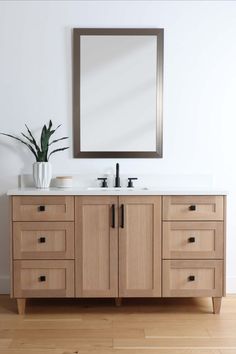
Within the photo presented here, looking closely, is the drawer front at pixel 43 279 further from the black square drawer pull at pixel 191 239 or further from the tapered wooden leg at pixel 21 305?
the black square drawer pull at pixel 191 239

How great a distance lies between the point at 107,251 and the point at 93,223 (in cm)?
18

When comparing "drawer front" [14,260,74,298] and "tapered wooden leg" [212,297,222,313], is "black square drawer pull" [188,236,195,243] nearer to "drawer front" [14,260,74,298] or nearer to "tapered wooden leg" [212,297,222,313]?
"tapered wooden leg" [212,297,222,313]

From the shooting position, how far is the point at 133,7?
123 inches

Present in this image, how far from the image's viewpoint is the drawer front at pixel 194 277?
8.93 ft

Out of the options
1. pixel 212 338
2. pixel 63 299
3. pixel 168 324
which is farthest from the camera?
pixel 63 299

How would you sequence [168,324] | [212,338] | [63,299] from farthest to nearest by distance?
[63,299]
[168,324]
[212,338]

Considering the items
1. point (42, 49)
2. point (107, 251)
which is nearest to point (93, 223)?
point (107, 251)

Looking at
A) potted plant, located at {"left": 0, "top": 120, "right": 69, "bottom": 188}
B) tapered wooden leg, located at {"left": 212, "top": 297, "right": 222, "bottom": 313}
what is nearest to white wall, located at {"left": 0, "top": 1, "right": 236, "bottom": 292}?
potted plant, located at {"left": 0, "top": 120, "right": 69, "bottom": 188}

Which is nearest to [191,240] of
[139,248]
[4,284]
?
[139,248]

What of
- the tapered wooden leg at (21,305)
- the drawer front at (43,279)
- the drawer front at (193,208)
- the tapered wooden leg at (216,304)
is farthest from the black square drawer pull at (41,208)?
the tapered wooden leg at (216,304)

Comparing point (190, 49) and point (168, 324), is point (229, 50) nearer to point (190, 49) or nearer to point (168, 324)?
point (190, 49)

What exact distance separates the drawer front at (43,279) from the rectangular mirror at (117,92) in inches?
31.8

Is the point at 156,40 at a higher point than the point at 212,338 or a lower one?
higher

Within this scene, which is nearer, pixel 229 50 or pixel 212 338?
pixel 212 338
